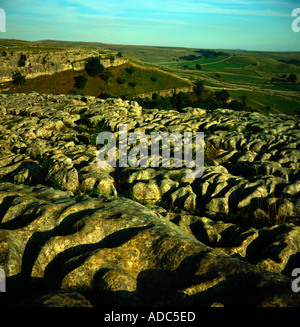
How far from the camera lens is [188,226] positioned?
12156 mm

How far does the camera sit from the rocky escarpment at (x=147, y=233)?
6000 millimetres

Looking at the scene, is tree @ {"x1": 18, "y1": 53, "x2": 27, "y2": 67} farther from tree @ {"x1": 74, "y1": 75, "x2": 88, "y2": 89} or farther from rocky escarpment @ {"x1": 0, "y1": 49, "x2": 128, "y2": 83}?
tree @ {"x1": 74, "y1": 75, "x2": 88, "y2": 89}

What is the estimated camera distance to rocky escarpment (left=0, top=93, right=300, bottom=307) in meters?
6.00

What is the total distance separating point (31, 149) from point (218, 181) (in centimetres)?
1663

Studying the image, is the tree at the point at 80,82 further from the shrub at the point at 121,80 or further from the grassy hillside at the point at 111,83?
the shrub at the point at 121,80

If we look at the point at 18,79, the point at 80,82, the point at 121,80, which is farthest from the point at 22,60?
the point at 121,80

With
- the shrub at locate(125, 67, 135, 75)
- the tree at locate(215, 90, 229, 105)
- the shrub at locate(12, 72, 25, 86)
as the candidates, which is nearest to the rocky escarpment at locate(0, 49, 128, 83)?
the shrub at locate(12, 72, 25, 86)

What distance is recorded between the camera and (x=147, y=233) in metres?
7.93

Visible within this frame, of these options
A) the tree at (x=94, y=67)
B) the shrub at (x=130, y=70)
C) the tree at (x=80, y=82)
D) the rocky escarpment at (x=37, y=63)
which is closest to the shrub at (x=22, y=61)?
the rocky escarpment at (x=37, y=63)

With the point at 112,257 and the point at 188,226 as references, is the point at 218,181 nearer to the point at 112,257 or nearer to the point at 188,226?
the point at 188,226

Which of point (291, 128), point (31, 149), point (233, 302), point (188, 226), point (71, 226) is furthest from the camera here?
point (291, 128)

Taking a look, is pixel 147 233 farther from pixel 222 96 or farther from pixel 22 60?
pixel 222 96

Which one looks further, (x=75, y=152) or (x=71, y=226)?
(x=75, y=152)
